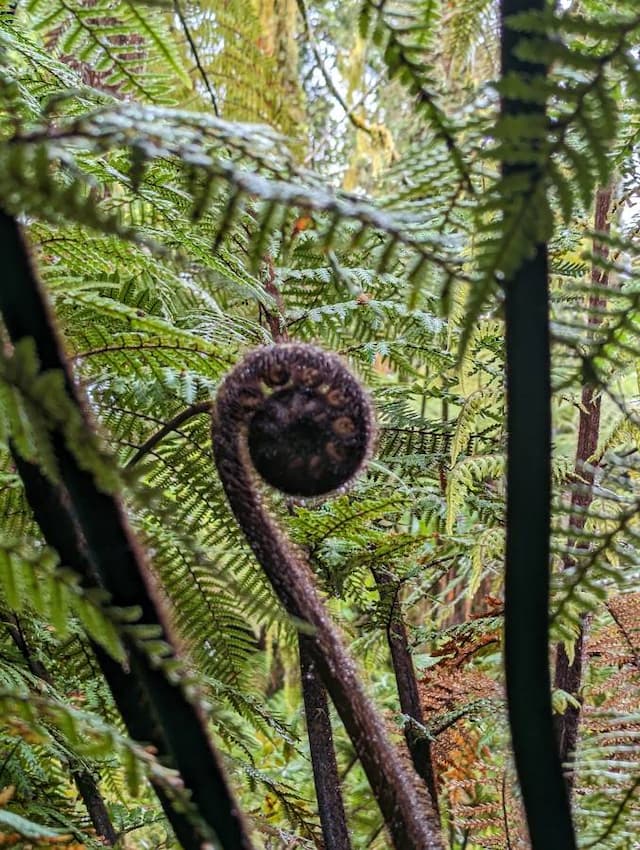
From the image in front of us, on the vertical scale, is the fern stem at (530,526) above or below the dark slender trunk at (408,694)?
above

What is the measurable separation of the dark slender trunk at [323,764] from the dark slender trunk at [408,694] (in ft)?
0.36

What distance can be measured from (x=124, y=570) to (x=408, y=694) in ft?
2.51

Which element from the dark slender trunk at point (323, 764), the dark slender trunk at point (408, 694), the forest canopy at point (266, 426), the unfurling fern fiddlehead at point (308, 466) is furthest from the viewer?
the dark slender trunk at point (408, 694)

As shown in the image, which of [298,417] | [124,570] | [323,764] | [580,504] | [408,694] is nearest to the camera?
[124,570]

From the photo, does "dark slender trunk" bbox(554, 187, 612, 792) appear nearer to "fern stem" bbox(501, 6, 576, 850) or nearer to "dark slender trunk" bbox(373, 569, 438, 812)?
"dark slender trunk" bbox(373, 569, 438, 812)

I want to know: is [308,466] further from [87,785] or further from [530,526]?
[87,785]

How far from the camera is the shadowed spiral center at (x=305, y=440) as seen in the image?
0.53m

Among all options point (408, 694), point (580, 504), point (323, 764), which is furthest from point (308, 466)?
point (580, 504)

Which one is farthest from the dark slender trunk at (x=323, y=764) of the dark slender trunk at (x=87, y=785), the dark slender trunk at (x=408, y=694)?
the dark slender trunk at (x=87, y=785)

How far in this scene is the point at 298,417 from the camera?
53cm

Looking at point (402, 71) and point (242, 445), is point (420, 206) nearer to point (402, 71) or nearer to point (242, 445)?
point (402, 71)

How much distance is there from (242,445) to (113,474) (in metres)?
0.18

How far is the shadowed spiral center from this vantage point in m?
0.53

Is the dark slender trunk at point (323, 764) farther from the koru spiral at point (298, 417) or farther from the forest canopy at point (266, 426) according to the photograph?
the koru spiral at point (298, 417)
